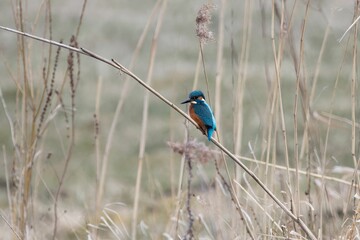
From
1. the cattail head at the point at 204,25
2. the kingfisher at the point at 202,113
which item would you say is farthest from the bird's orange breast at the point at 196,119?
the cattail head at the point at 204,25

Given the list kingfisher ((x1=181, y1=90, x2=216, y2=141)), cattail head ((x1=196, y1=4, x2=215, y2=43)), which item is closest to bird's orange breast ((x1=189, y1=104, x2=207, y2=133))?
kingfisher ((x1=181, y1=90, x2=216, y2=141))

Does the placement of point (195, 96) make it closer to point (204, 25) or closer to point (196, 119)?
point (196, 119)

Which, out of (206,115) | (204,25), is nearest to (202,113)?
(206,115)

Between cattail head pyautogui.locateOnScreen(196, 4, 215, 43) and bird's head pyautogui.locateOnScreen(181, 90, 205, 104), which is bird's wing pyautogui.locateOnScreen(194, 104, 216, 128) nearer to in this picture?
bird's head pyautogui.locateOnScreen(181, 90, 205, 104)

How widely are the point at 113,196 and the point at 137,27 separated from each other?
2552 mm

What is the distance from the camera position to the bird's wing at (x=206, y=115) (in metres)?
1.44

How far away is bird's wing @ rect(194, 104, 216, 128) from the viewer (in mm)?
1444

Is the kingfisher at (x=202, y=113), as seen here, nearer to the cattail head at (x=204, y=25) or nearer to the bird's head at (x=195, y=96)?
the bird's head at (x=195, y=96)

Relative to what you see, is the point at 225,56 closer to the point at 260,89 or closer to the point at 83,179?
the point at 260,89

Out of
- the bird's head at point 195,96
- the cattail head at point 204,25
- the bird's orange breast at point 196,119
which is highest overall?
the cattail head at point 204,25

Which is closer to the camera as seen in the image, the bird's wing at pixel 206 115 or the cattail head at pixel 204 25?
the cattail head at pixel 204 25

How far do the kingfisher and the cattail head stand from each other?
0.19 meters

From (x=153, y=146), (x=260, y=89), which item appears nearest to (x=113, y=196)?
(x=153, y=146)

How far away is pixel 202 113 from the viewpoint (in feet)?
4.77
